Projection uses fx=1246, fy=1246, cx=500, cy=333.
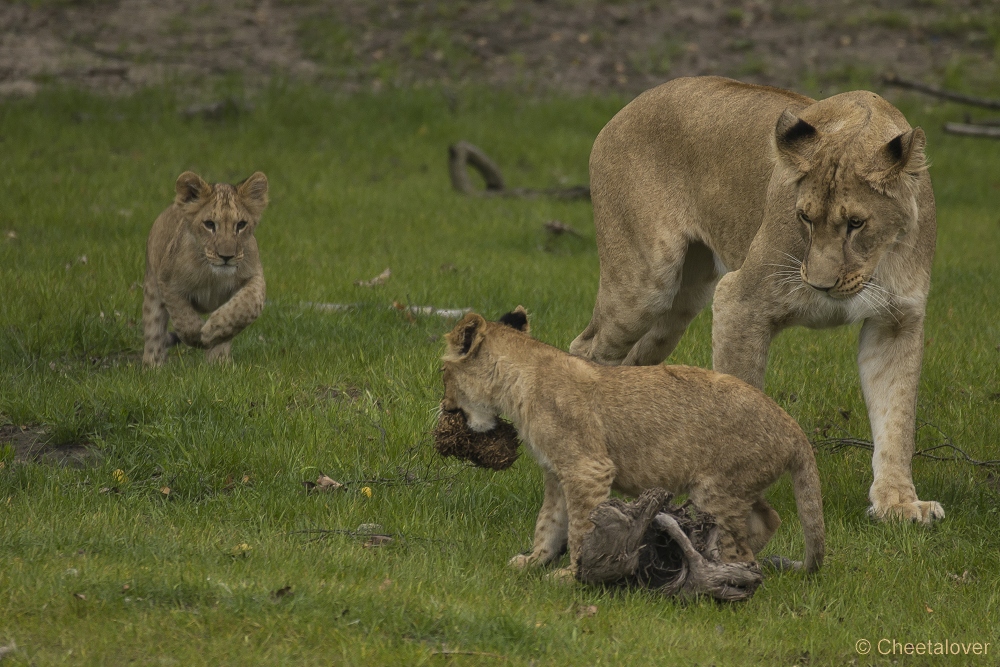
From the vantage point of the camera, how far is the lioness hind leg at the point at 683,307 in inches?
276

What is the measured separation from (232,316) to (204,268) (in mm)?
544

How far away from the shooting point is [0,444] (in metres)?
6.15

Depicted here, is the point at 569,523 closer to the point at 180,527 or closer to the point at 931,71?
the point at 180,527

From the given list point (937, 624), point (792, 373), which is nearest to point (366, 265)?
point (792, 373)

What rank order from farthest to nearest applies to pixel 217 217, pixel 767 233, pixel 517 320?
pixel 217 217 → pixel 767 233 → pixel 517 320

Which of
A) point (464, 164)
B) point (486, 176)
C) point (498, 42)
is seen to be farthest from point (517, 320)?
point (498, 42)

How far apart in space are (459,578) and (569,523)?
47cm

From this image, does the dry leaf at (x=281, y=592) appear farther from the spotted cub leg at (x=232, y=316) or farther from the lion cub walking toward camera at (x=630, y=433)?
the spotted cub leg at (x=232, y=316)

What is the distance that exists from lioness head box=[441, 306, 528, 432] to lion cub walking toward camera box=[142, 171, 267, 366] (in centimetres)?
255

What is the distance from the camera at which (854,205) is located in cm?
511

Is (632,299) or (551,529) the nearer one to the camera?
(551,529)

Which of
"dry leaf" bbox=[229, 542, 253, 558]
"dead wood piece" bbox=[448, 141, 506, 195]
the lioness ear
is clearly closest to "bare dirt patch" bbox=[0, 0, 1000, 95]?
"dead wood piece" bbox=[448, 141, 506, 195]

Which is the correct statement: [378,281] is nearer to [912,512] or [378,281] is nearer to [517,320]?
[517,320]

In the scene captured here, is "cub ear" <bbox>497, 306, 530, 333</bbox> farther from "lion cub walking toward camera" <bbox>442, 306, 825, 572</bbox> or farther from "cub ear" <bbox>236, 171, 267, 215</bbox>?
"cub ear" <bbox>236, 171, 267, 215</bbox>
